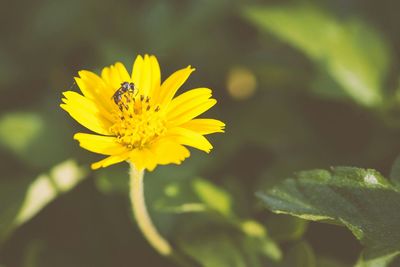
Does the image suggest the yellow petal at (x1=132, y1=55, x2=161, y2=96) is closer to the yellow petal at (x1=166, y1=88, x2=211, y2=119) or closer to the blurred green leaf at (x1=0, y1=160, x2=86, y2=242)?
the yellow petal at (x1=166, y1=88, x2=211, y2=119)

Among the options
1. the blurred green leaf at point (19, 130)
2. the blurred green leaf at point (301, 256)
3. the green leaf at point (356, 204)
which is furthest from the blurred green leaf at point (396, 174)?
the blurred green leaf at point (19, 130)

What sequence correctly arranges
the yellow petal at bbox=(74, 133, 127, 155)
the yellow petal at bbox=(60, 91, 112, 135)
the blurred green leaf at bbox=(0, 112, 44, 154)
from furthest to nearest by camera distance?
the blurred green leaf at bbox=(0, 112, 44, 154) < the yellow petal at bbox=(60, 91, 112, 135) < the yellow petal at bbox=(74, 133, 127, 155)

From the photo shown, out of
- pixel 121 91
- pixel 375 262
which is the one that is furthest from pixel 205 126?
pixel 375 262

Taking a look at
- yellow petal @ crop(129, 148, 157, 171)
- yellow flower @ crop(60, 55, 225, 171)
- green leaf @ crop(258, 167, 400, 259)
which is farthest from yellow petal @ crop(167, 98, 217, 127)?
green leaf @ crop(258, 167, 400, 259)

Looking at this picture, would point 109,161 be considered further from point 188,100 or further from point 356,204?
point 356,204

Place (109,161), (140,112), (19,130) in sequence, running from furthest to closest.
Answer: (19,130)
(140,112)
(109,161)

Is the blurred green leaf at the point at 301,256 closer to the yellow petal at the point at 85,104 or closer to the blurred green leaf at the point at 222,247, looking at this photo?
the blurred green leaf at the point at 222,247
